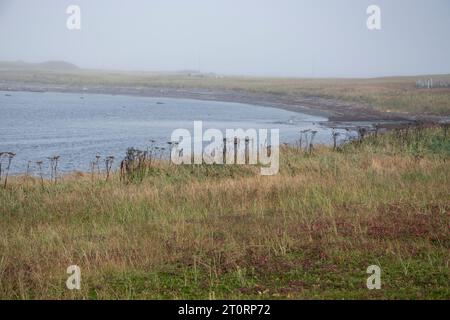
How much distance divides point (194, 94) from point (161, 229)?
104231mm

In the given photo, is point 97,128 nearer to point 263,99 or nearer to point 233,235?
point 233,235

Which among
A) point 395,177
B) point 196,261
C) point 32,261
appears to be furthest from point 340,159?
point 32,261

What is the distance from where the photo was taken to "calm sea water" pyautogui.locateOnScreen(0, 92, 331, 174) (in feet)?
118

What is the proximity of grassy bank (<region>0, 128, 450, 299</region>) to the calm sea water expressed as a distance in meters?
14.8

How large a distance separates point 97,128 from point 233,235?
44994 mm

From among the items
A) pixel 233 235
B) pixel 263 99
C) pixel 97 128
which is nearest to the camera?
pixel 233 235

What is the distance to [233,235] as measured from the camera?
36.4 ft

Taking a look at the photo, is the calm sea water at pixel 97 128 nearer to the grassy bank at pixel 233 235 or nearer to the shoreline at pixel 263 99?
the shoreline at pixel 263 99

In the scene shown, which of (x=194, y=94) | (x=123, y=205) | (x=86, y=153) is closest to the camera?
(x=123, y=205)

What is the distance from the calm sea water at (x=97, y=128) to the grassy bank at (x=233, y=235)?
14.8 metres

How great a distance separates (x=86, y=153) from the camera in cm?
3562

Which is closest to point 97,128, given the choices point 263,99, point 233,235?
point 233,235

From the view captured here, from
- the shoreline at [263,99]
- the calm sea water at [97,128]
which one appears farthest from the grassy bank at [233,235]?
the shoreline at [263,99]
